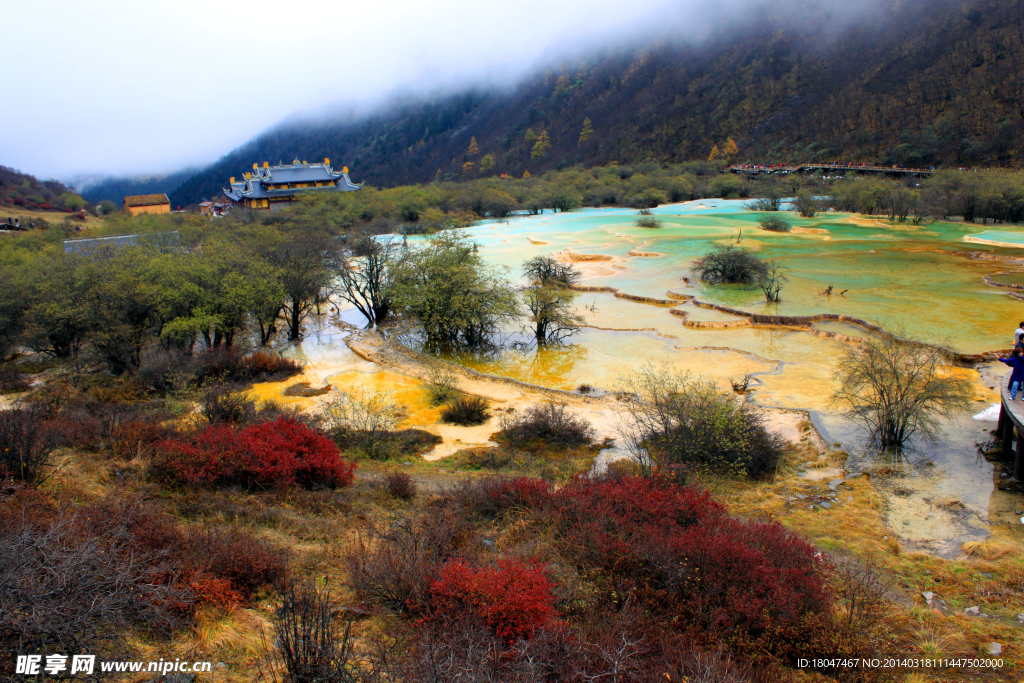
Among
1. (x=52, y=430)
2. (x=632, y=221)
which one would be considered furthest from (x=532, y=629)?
(x=632, y=221)

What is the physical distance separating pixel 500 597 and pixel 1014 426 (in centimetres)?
1062

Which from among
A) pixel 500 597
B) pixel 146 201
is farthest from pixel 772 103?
pixel 500 597

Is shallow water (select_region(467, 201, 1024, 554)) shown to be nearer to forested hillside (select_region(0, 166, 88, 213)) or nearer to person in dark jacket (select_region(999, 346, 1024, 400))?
person in dark jacket (select_region(999, 346, 1024, 400))

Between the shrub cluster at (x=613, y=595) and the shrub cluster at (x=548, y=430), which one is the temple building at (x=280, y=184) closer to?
the shrub cluster at (x=548, y=430)

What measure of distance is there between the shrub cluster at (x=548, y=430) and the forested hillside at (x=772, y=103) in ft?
269

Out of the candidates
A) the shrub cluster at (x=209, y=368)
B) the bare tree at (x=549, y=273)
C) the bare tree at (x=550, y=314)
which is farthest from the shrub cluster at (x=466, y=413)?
the bare tree at (x=549, y=273)

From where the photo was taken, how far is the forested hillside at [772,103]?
77875 millimetres

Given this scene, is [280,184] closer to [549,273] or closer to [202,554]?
[549,273]

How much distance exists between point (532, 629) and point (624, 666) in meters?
0.84

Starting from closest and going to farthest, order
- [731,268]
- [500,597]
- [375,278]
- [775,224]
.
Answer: [500,597] < [375,278] < [731,268] < [775,224]

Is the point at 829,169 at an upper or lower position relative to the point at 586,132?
lower

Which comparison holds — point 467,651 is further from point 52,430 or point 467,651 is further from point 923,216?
point 923,216

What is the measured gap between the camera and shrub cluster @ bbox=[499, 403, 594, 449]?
13.1m

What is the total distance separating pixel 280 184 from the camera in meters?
72.6
